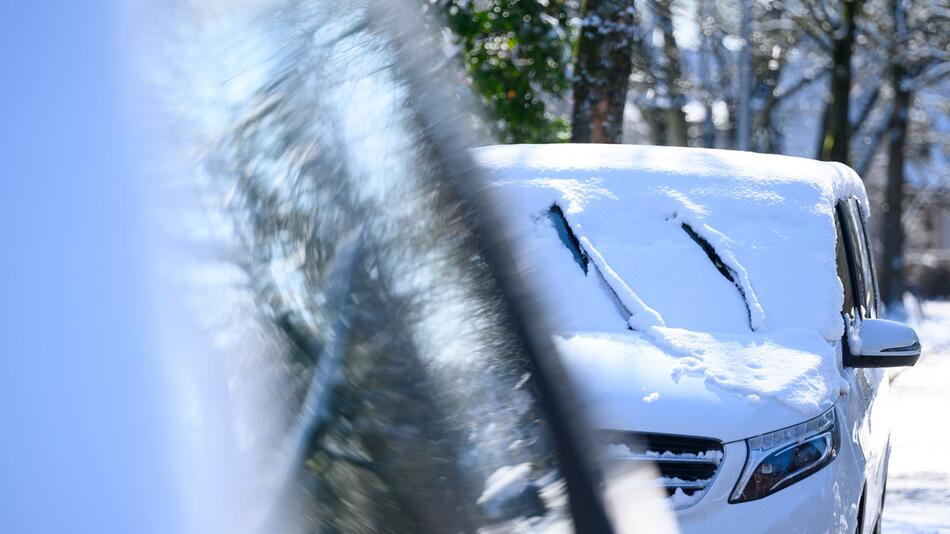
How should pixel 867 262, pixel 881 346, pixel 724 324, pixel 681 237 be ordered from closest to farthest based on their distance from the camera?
pixel 724 324 < pixel 881 346 < pixel 681 237 < pixel 867 262

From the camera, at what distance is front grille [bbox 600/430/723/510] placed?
3.44 m

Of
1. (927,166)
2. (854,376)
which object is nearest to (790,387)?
(854,376)

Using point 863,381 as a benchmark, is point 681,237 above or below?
above

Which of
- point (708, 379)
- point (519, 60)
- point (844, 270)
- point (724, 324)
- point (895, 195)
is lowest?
point (895, 195)

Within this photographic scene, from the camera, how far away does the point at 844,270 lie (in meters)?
4.80

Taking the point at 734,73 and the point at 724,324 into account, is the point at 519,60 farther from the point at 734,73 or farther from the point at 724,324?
the point at 734,73

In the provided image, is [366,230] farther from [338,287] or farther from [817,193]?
[817,193]

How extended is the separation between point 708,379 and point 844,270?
4.55ft

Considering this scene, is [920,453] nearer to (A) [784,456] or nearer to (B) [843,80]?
(A) [784,456]

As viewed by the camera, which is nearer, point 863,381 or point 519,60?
point 863,381

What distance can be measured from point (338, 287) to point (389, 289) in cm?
7

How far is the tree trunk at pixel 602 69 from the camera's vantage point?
10.1 meters

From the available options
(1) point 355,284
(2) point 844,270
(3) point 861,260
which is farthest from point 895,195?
(1) point 355,284

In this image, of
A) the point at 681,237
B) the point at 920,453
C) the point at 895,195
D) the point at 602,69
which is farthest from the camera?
the point at 895,195
